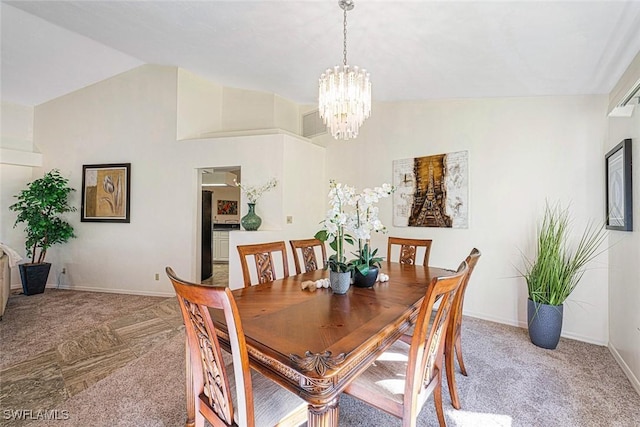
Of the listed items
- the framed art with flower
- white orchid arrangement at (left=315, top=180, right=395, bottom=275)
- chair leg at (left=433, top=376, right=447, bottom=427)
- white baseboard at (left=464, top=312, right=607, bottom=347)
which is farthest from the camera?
the framed art with flower

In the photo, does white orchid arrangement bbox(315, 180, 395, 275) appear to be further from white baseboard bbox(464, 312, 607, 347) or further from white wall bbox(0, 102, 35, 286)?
white wall bbox(0, 102, 35, 286)

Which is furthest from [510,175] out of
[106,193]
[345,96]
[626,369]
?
[106,193]

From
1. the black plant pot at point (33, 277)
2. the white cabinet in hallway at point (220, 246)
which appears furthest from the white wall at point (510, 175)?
the black plant pot at point (33, 277)

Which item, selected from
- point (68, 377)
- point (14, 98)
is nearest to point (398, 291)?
point (68, 377)

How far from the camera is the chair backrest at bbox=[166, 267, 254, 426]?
0.99 m

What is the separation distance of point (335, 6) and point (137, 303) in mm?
4547

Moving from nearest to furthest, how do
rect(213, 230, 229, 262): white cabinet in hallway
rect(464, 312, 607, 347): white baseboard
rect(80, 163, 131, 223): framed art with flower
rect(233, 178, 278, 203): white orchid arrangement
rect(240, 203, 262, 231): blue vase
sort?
rect(464, 312, 607, 347): white baseboard → rect(240, 203, 262, 231): blue vase → rect(233, 178, 278, 203): white orchid arrangement → rect(80, 163, 131, 223): framed art with flower → rect(213, 230, 229, 262): white cabinet in hallway

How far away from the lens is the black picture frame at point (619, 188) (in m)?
2.28

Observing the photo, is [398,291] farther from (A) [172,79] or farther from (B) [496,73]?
(A) [172,79]

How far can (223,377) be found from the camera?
1.13 m

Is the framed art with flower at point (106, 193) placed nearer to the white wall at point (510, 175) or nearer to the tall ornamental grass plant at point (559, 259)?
the white wall at point (510, 175)

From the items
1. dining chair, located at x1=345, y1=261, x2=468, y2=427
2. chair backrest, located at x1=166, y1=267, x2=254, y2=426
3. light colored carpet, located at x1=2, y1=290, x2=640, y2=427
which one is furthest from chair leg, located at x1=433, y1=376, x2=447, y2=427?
chair backrest, located at x1=166, y1=267, x2=254, y2=426

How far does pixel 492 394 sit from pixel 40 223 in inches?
248

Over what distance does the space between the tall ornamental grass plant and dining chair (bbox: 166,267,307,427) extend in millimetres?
2661
